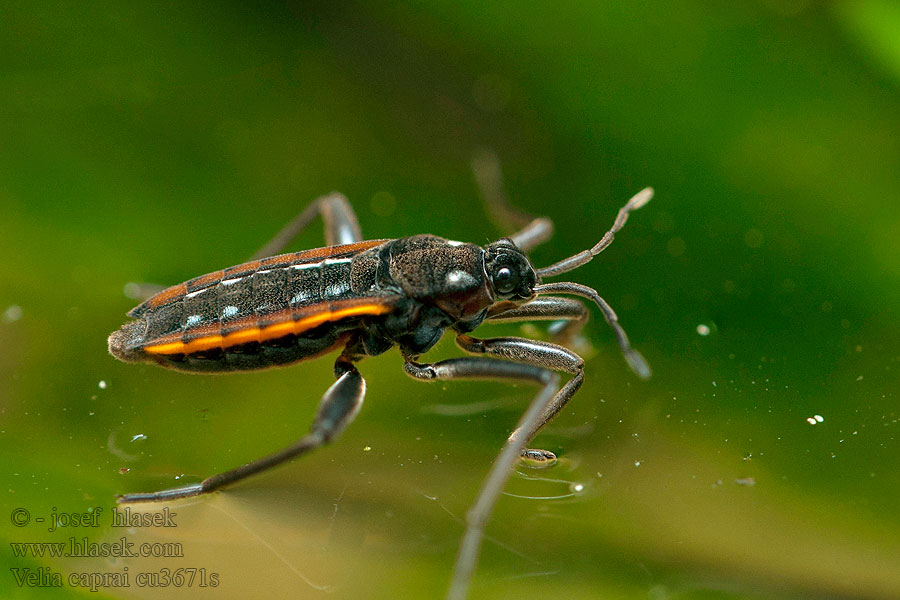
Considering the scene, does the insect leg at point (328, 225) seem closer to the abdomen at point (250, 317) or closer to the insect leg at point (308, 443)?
the abdomen at point (250, 317)

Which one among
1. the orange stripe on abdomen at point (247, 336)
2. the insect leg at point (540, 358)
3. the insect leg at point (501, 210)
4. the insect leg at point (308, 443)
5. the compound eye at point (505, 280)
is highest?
the insect leg at point (501, 210)

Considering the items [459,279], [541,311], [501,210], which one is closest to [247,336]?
[459,279]

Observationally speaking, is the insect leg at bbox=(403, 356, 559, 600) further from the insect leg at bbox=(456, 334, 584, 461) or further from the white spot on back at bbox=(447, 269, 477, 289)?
the white spot on back at bbox=(447, 269, 477, 289)

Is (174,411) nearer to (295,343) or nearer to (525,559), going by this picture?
(295,343)

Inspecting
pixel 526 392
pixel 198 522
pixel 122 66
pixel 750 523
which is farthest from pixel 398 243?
pixel 122 66

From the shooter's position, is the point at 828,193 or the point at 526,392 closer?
the point at 526,392

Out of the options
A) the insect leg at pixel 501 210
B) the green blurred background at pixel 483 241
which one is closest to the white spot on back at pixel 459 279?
the green blurred background at pixel 483 241

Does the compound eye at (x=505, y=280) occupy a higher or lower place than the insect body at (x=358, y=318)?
higher
